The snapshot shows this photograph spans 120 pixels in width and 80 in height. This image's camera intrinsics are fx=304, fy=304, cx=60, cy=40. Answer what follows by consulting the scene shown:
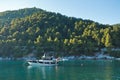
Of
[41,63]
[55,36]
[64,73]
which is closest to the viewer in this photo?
[64,73]

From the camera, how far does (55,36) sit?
4813 inches

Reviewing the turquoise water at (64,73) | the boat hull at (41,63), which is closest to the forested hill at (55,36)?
the boat hull at (41,63)

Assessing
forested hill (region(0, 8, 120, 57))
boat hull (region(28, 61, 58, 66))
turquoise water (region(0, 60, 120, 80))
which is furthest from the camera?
forested hill (region(0, 8, 120, 57))

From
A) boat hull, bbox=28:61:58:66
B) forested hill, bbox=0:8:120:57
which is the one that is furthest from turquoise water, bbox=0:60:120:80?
forested hill, bbox=0:8:120:57

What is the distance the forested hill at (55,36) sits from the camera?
110938 mm

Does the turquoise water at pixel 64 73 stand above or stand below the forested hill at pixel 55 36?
below

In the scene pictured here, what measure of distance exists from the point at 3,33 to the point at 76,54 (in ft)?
120

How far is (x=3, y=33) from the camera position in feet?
426

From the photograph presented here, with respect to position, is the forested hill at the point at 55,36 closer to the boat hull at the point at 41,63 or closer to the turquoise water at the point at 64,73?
the boat hull at the point at 41,63

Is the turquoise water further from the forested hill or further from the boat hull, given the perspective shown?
the forested hill

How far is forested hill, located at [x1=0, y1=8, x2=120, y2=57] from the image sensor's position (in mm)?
110938

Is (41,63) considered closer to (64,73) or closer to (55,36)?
(64,73)

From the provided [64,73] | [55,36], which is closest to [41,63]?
[64,73]

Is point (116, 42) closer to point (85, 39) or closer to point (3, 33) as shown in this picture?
point (85, 39)
